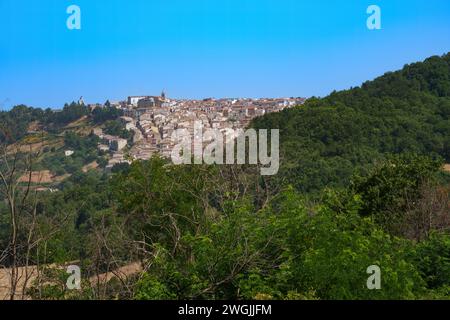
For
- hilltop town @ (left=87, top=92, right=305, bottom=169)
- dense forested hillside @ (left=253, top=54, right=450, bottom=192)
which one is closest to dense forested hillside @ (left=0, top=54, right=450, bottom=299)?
dense forested hillside @ (left=253, top=54, right=450, bottom=192)

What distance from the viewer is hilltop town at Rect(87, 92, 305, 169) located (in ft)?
179

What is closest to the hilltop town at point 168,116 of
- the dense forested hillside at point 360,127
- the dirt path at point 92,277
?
the dense forested hillside at point 360,127

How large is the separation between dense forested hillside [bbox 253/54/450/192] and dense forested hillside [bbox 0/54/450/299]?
0.11m

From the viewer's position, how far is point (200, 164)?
14.8m

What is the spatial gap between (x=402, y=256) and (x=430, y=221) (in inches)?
249

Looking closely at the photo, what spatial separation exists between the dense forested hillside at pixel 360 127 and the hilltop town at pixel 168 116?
11.3 metres

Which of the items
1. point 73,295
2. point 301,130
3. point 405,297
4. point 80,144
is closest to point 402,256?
point 405,297

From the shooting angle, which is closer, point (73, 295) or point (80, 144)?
point (73, 295)

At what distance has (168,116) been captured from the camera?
66.4 m

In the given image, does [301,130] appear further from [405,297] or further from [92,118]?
[92,118]

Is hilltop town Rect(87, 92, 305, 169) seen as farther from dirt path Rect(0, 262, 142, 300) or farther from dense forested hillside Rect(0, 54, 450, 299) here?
dirt path Rect(0, 262, 142, 300)

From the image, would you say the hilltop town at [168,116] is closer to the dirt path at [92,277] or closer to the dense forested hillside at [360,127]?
the dense forested hillside at [360,127]
